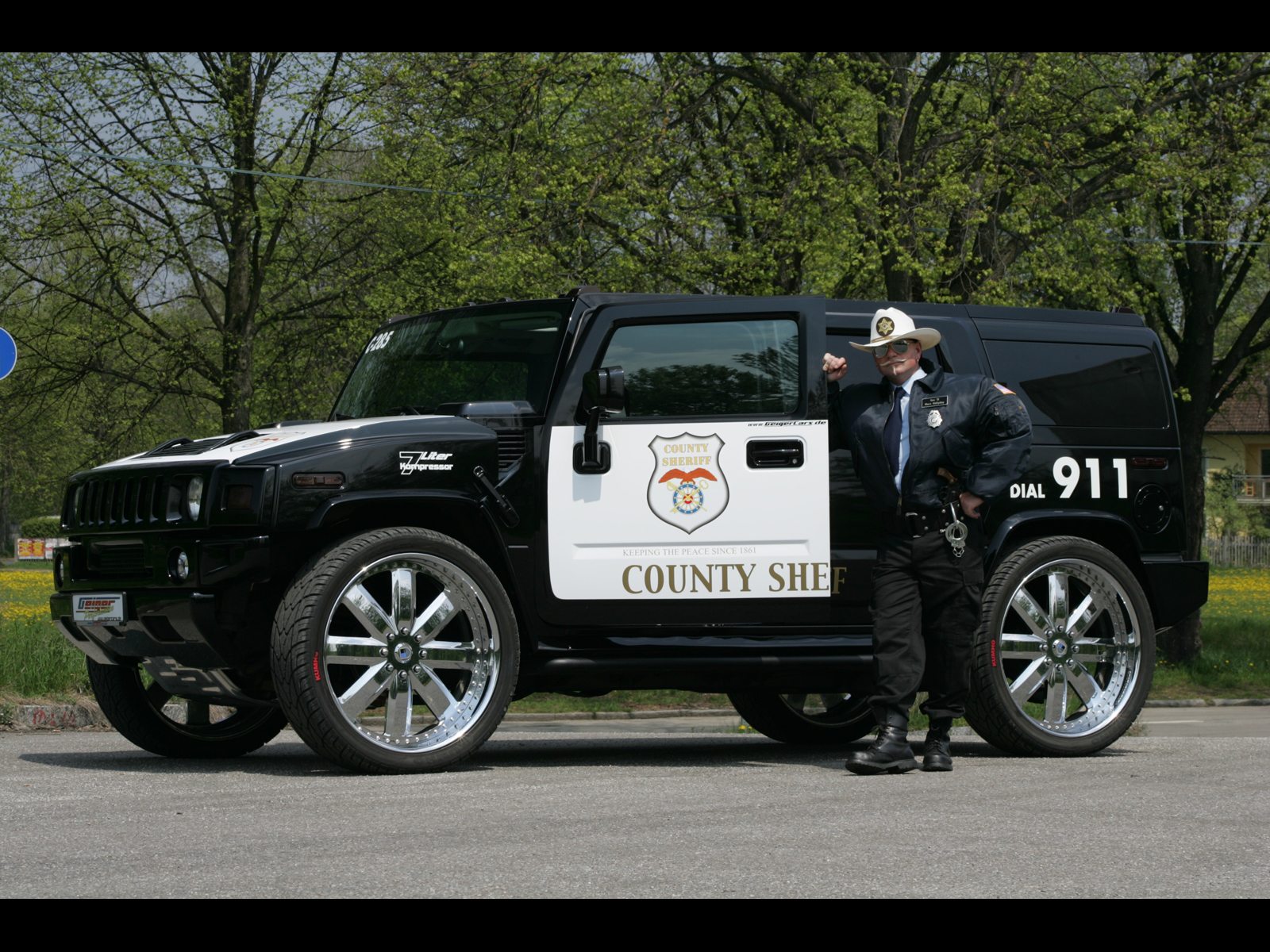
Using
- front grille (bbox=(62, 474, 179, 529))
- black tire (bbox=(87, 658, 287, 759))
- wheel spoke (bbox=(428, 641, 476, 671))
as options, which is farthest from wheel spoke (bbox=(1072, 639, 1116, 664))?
front grille (bbox=(62, 474, 179, 529))

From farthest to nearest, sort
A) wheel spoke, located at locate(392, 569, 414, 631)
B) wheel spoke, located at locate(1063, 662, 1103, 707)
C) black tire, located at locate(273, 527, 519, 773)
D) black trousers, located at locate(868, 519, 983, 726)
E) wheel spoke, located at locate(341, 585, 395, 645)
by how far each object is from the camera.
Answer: wheel spoke, located at locate(1063, 662, 1103, 707)
black trousers, located at locate(868, 519, 983, 726)
wheel spoke, located at locate(392, 569, 414, 631)
wheel spoke, located at locate(341, 585, 395, 645)
black tire, located at locate(273, 527, 519, 773)

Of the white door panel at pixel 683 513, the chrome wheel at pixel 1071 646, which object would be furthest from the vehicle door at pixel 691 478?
the chrome wheel at pixel 1071 646

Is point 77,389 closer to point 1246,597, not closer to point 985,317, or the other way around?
point 985,317

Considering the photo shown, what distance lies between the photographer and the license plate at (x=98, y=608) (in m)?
7.75

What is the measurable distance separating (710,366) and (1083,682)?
92.9 inches

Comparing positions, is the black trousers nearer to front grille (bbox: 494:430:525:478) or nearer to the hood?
front grille (bbox: 494:430:525:478)

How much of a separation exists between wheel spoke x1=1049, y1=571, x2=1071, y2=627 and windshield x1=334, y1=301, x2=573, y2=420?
2.58m

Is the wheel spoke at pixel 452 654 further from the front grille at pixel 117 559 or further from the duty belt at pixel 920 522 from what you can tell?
the duty belt at pixel 920 522

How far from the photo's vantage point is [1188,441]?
22.0 metres

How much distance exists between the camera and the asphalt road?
4.89 meters

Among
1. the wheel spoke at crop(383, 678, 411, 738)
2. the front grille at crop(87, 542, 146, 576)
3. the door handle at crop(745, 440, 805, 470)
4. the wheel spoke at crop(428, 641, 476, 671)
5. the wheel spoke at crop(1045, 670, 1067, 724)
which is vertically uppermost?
the door handle at crop(745, 440, 805, 470)

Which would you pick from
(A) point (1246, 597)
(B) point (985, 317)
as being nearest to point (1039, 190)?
(B) point (985, 317)

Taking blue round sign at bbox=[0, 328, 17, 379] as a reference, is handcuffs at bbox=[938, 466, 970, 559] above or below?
below
